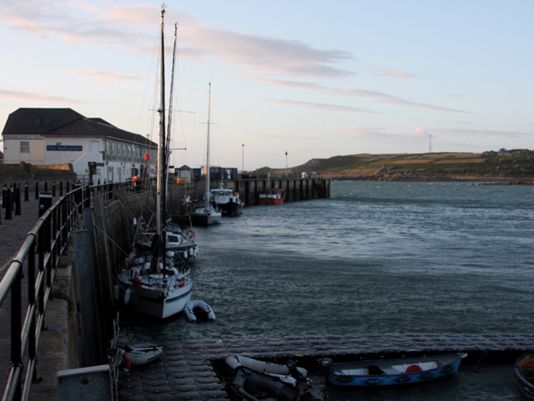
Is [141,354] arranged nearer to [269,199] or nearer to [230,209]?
[230,209]

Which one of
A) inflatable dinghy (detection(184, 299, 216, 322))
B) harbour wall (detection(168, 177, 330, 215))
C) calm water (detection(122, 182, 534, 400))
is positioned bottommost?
calm water (detection(122, 182, 534, 400))

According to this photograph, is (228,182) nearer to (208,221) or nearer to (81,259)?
(208,221)

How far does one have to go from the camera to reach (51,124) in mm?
59969

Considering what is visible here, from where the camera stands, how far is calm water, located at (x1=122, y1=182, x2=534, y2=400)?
21938 mm

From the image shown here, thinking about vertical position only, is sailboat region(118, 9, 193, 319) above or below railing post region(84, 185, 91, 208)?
below

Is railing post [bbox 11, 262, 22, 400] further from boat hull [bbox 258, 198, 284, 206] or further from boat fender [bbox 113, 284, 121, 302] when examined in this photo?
boat hull [bbox 258, 198, 284, 206]

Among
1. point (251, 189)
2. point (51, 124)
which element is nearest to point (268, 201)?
point (251, 189)

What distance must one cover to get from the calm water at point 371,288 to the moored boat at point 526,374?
0.43 metres

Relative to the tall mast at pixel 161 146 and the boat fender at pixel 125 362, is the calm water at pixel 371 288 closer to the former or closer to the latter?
the tall mast at pixel 161 146

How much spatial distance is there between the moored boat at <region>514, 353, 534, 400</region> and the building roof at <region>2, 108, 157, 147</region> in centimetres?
4673

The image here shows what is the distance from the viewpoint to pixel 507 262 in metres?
39.6

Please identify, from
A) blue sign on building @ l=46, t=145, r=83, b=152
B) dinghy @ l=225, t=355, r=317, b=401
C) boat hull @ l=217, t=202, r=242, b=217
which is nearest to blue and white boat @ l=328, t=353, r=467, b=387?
dinghy @ l=225, t=355, r=317, b=401

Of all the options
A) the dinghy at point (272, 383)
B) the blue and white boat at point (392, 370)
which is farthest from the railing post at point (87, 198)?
the blue and white boat at point (392, 370)

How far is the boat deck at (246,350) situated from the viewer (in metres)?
14.3
